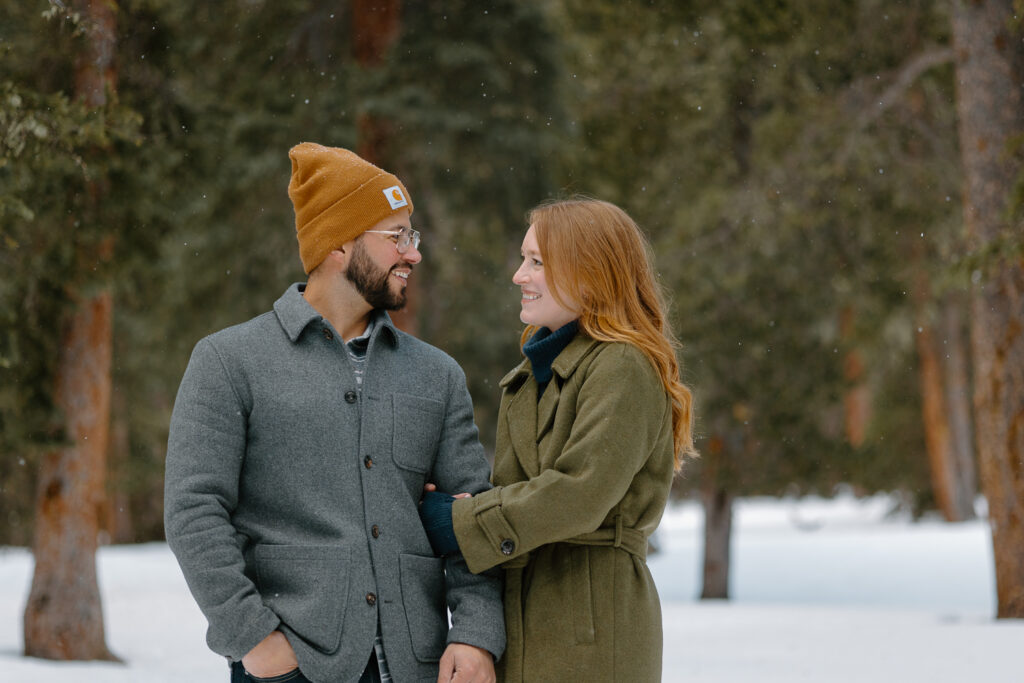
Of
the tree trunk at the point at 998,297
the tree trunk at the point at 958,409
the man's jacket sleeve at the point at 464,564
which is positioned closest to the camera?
the man's jacket sleeve at the point at 464,564

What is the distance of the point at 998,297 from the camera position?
28.7 ft

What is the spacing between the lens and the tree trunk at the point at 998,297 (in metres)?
8.61

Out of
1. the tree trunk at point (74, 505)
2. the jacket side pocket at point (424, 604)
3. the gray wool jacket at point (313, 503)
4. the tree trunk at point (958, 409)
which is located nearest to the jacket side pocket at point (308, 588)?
the gray wool jacket at point (313, 503)

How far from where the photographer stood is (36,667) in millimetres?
8070

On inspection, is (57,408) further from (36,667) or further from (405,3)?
(405,3)

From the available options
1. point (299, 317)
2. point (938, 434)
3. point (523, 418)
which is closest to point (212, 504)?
point (299, 317)

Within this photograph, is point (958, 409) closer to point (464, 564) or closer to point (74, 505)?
point (74, 505)

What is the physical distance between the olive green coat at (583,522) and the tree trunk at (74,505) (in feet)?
23.5

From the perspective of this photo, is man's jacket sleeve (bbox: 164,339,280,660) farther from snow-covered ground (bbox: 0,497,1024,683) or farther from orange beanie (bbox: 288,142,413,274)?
snow-covered ground (bbox: 0,497,1024,683)

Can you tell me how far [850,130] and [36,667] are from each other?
918cm

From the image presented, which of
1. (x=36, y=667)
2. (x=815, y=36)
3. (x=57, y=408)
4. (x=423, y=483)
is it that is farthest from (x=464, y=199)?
(x=423, y=483)

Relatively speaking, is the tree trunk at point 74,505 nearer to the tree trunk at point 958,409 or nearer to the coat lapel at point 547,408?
the coat lapel at point 547,408

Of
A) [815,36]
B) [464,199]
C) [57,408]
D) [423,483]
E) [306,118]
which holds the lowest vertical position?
[57,408]

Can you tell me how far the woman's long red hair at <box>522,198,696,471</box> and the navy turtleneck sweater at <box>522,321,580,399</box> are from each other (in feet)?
0.14
